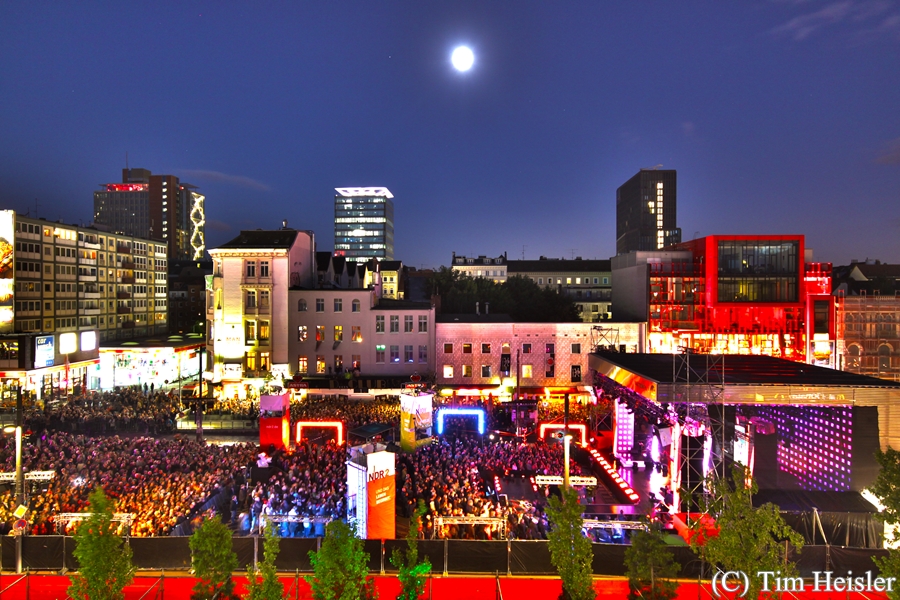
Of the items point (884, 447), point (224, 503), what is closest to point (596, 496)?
point (884, 447)

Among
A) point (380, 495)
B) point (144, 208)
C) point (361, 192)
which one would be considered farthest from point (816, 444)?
point (144, 208)

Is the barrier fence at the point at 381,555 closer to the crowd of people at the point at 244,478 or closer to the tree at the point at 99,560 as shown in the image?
the crowd of people at the point at 244,478

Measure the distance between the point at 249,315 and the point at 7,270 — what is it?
24.6m

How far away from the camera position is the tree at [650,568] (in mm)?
12336

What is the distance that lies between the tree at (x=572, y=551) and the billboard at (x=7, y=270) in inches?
2111

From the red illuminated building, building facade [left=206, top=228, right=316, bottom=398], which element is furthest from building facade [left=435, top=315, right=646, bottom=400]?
building facade [left=206, top=228, right=316, bottom=398]

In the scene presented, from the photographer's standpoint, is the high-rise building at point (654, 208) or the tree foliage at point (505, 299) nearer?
the tree foliage at point (505, 299)

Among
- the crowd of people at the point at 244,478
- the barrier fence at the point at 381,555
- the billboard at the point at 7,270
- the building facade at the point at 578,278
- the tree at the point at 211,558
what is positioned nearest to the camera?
the tree at the point at 211,558

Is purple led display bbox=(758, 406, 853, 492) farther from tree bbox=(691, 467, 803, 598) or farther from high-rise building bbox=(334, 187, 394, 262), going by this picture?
high-rise building bbox=(334, 187, 394, 262)

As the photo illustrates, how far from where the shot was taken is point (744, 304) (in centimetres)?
4325

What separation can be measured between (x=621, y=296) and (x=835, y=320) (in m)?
18.0

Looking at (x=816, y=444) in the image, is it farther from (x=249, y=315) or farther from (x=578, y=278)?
(x=578, y=278)

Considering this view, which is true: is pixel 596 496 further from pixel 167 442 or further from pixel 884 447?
pixel 167 442

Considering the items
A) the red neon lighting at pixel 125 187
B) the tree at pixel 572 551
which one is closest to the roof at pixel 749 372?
the tree at pixel 572 551
